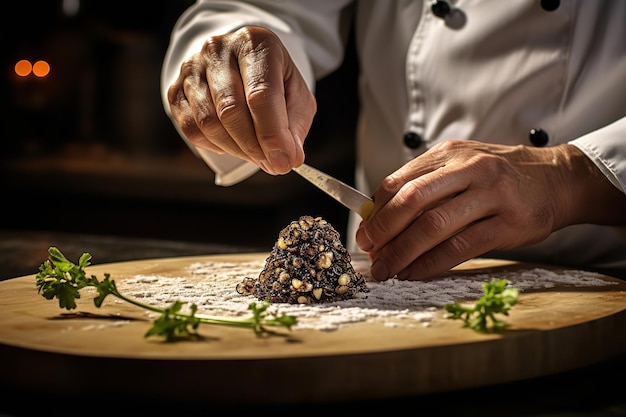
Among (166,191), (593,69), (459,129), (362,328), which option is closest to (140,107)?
(166,191)

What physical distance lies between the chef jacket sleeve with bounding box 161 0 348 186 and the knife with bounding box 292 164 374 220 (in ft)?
1.14

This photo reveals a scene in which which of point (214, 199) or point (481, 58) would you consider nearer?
point (481, 58)

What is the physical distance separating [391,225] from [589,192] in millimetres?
343

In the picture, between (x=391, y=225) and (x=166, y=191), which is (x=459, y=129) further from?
(x=166, y=191)

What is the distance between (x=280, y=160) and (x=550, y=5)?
589 millimetres

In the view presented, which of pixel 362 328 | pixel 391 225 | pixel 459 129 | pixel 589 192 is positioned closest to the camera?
pixel 362 328

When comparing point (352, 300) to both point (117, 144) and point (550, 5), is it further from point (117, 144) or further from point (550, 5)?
point (117, 144)

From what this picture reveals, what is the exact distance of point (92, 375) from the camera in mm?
699

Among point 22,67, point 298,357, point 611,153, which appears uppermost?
point 22,67

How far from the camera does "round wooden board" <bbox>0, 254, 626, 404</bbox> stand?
2.24ft

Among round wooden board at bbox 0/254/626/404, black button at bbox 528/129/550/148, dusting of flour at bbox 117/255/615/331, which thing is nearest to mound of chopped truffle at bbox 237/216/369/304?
dusting of flour at bbox 117/255/615/331

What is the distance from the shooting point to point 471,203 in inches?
43.5

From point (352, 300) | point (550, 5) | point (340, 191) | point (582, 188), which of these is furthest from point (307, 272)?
point (550, 5)

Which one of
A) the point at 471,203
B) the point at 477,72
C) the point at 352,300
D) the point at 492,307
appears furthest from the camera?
the point at 477,72
